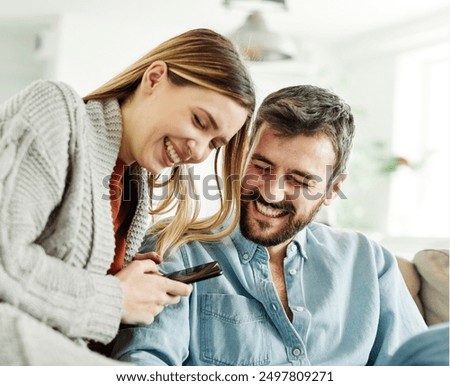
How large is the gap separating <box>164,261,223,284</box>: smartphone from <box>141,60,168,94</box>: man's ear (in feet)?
0.99

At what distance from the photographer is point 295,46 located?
1875 millimetres

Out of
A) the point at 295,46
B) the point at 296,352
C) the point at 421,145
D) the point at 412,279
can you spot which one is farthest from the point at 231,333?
the point at 421,145

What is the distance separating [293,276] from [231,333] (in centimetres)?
18

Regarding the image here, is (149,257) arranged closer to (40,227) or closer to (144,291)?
(144,291)

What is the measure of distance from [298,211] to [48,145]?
533mm

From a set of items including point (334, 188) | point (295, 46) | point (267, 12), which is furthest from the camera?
point (295, 46)

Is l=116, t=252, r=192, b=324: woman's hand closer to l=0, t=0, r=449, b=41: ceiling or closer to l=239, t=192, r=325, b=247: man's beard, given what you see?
l=239, t=192, r=325, b=247: man's beard

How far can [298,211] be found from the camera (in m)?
1.26

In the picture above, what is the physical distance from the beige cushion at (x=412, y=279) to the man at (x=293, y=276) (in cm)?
14

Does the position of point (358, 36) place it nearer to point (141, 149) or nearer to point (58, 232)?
point (141, 149)

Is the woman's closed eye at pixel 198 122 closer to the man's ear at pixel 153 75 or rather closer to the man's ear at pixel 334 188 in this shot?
the man's ear at pixel 153 75

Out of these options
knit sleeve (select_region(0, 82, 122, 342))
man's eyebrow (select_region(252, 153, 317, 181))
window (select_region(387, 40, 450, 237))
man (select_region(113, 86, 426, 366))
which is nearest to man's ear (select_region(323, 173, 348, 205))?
man (select_region(113, 86, 426, 366))

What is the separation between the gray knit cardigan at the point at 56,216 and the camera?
34.2 inches

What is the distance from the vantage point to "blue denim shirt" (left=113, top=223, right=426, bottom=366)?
3.59 ft
